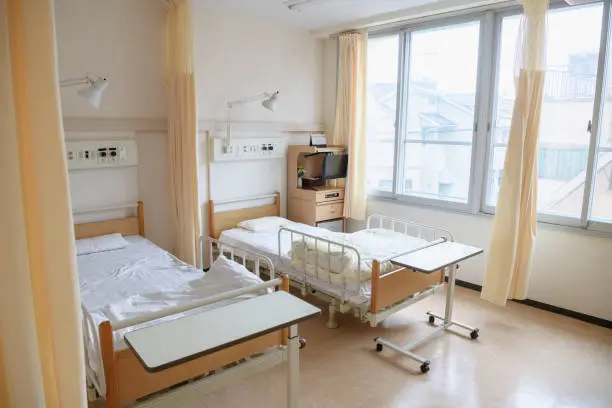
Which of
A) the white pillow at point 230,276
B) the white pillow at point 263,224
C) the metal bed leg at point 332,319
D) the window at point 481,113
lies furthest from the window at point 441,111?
the white pillow at point 230,276

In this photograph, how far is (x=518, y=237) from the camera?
12.4ft

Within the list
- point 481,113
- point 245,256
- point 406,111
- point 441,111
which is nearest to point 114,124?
point 245,256

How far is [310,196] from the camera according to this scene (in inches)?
203

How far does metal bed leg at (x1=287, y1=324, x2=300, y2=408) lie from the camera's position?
6.77 ft

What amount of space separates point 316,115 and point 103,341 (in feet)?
14.0

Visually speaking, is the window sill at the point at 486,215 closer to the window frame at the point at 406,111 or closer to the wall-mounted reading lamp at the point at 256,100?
the window frame at the point at 406,111

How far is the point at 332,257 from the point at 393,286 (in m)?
0.49

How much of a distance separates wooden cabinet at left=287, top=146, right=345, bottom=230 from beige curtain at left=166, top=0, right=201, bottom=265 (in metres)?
1.51

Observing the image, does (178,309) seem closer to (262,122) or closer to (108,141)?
(108,141)

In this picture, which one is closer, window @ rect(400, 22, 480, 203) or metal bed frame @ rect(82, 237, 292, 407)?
metal bed frame @ rect(82, 237, 292, 407)

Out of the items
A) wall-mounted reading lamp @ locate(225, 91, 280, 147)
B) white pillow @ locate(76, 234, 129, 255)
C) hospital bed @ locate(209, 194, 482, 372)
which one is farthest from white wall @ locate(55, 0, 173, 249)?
hospital bed @ locate(209, 194, 482, 372)

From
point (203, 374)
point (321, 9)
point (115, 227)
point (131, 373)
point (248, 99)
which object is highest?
point (321, 9)

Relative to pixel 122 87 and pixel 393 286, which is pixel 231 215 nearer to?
pixel 122 87

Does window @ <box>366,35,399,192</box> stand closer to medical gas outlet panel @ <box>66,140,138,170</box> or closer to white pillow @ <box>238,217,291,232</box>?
white pillow @ <box>238,217,291,232</box>
